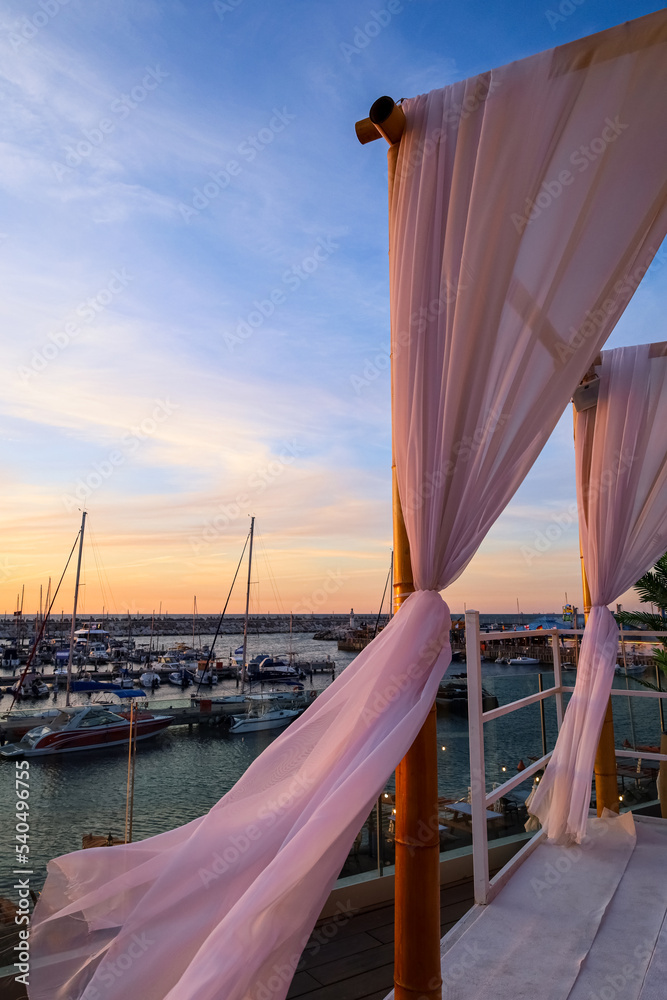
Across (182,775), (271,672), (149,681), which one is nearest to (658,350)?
(182,775)

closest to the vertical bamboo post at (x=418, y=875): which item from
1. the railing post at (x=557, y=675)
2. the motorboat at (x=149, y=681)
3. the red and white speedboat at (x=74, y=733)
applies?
the railing post at (x=557, y=675)

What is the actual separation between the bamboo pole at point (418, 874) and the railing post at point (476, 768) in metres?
0.73

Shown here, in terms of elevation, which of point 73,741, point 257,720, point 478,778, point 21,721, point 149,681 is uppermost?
point 478,778

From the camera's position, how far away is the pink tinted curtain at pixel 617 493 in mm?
2770

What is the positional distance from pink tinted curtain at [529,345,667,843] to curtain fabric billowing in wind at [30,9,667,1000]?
171cm

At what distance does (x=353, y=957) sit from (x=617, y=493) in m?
2.35

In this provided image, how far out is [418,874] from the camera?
1.32 m

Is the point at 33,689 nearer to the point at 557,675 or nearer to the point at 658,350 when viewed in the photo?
the point at 557,675

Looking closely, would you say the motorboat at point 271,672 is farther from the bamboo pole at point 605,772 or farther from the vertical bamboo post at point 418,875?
the vertical bamboo post at point 418,875

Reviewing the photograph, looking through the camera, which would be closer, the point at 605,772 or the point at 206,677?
the point at 605,772

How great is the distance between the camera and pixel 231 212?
140 inches

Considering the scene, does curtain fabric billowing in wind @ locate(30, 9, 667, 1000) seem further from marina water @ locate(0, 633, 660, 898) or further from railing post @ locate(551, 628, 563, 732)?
railing post @ locate(551, 628, 563, 732)

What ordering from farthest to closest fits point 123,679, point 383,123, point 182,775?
point 123,679 → point 182,775 → point 383,123

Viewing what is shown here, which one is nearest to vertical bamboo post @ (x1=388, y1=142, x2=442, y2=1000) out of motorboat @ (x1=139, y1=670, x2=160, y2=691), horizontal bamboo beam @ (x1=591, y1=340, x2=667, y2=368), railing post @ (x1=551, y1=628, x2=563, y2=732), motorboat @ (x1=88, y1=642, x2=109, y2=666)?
railing post @ (x1=551, y1=628, x2=563, y2=732)
